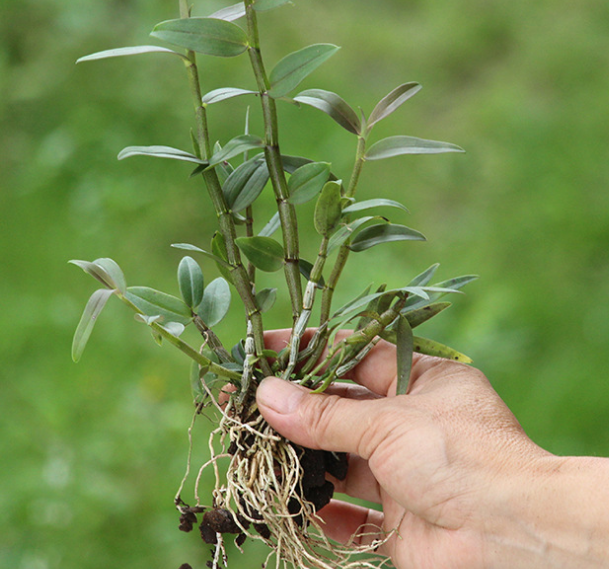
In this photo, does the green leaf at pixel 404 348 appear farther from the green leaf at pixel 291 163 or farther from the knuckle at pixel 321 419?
the green leaf at pixel 291 163

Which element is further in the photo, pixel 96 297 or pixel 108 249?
pixel 108 249

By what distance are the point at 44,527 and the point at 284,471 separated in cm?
80

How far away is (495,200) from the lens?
205cm

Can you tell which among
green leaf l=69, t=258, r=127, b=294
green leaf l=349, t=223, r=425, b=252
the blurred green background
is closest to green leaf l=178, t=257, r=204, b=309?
green leaf l=69, t=258, r=127, b=294

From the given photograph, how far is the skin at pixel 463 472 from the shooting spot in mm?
777

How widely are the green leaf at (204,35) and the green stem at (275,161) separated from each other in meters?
0.02

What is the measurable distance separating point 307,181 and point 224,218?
0.13 m

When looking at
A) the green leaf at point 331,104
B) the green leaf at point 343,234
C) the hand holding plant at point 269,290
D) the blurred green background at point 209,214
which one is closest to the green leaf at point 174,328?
the hand holding plant at point 269,290

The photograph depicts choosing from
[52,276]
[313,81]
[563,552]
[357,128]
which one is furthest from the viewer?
[313,81]

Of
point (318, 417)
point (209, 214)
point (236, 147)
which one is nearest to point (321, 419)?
point (318, 417)

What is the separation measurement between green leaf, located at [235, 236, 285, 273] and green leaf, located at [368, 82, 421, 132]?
20 cm

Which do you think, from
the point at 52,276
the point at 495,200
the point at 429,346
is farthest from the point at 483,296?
the point at 52,276

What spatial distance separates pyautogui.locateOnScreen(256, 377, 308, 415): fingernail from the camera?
2.89ft

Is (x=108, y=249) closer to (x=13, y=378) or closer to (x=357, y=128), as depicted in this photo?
(x=13, y=378)
